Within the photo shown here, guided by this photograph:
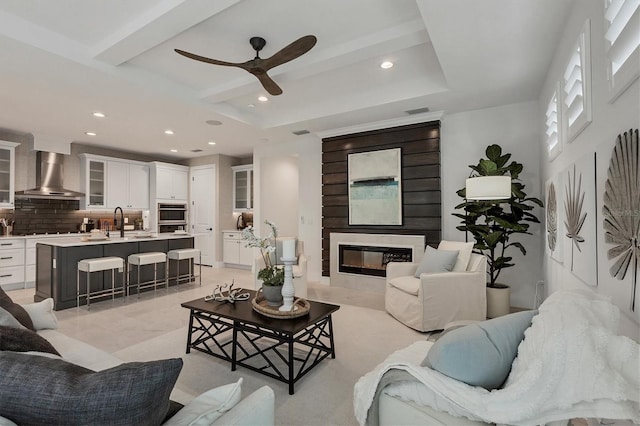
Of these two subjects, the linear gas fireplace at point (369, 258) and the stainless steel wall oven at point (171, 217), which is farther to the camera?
the stainless steel wall oven at point (171, 217)

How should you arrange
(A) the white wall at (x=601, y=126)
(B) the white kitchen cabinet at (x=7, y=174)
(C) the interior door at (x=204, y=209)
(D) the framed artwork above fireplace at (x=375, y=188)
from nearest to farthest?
(A) the white wall at (x=601, y=126), (D) the framed artwork above fireplace at (x=375, y=188), (B) the white kitchen cabinet at (x=7, y=174), (C) the interior door at (x=204, y=209)

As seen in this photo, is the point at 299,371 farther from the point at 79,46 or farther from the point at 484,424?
the point at 79,46

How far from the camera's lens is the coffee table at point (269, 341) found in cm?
231

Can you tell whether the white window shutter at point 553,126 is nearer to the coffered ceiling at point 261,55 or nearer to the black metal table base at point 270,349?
the coffered ceiling at point 261,55

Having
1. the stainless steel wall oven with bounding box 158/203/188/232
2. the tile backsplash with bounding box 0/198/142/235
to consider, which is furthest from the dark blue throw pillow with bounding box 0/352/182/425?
the stainless steel wall oven with bounding box 158/203/188/232

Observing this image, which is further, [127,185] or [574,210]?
[127,185]

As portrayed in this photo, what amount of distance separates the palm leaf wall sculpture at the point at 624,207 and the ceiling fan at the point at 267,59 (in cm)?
191

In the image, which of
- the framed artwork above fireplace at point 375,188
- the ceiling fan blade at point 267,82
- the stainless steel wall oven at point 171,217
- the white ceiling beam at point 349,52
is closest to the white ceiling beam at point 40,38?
the white ceiling beam at point 349,52

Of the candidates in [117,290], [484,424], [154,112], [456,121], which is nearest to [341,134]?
[456,121]

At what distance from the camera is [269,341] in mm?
3035

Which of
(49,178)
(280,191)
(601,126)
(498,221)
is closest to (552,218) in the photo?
(498,221)

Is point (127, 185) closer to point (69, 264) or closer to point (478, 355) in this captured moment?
point (69, 264)

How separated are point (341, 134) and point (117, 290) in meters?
4.05

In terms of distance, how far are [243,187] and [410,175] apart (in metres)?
4.14
